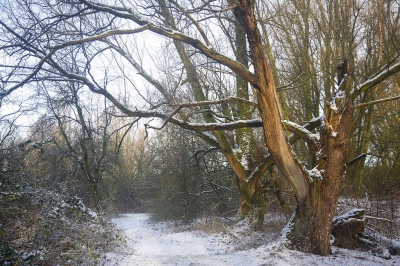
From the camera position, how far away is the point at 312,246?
6.62 metres

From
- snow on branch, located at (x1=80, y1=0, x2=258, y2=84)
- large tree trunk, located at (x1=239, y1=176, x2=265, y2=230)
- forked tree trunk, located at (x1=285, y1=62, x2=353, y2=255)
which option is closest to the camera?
snow on branch, located at (x1=80, y1=0, x2=258, y2=84)

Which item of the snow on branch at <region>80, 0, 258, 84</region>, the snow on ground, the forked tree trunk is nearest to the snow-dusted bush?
the snow on ground

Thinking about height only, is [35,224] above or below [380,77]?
below

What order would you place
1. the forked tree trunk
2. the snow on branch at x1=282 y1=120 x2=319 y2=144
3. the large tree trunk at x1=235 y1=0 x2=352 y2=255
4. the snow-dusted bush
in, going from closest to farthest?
1. the snow-dusted bush
2. the large tree trunk at x1=235 y1=0 x2=352 y2=255
3. the forked tree trunk
4. the snow on branch at x1=282 y1=120 x2=319 y2=144

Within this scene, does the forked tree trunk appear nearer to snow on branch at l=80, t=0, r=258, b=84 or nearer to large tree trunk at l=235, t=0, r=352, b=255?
large tree trunk at l=235, t=0, r=352, b=255

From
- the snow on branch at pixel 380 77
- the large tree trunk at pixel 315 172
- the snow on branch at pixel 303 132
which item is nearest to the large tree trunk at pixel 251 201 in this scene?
the large tree trunk at pixel 315 172

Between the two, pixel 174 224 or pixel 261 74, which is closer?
pixel 261 74

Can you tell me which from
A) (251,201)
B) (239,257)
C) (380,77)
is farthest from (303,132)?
(251,201)

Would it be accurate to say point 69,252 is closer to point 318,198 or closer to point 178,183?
point 318,198

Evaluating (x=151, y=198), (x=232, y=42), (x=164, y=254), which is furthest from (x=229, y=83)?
(x=151, y=198)

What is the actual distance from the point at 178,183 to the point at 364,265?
39.1ft

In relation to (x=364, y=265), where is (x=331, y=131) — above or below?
above

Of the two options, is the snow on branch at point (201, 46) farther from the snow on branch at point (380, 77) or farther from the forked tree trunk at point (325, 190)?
the snow on branch at point (380, 77)

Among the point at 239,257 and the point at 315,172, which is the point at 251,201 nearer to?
the point at 315,172
